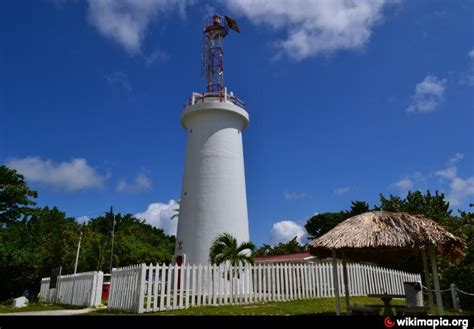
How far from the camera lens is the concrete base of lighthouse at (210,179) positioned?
1716 cm

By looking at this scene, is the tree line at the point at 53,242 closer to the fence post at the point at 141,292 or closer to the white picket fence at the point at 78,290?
the white picket fence at the point at 78,290

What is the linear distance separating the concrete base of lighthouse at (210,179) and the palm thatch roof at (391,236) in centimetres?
781

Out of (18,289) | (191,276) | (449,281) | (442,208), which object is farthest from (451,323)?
(18,289)

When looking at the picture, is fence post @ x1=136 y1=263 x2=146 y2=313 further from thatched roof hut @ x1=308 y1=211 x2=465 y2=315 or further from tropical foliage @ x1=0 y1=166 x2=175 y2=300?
tropical foliage @ x1=0 y1=166 x2=175 y2=300

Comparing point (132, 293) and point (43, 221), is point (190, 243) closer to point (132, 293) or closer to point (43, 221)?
point (132, 293)

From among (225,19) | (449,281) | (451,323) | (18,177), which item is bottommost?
(451,323)

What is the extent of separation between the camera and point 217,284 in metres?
13.3

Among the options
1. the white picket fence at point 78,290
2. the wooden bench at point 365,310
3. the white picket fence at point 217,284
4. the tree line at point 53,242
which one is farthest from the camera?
the tree line at point 53,242

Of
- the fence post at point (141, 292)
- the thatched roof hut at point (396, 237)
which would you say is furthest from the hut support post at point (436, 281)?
the fence post at point (141, 292)

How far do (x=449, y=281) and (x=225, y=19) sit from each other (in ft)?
55.5

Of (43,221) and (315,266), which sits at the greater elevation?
(43,221)

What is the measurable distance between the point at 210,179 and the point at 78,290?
752cm

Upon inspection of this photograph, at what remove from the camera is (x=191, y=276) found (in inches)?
510

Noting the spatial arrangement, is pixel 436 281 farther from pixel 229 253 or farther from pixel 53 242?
pixel 53 242
